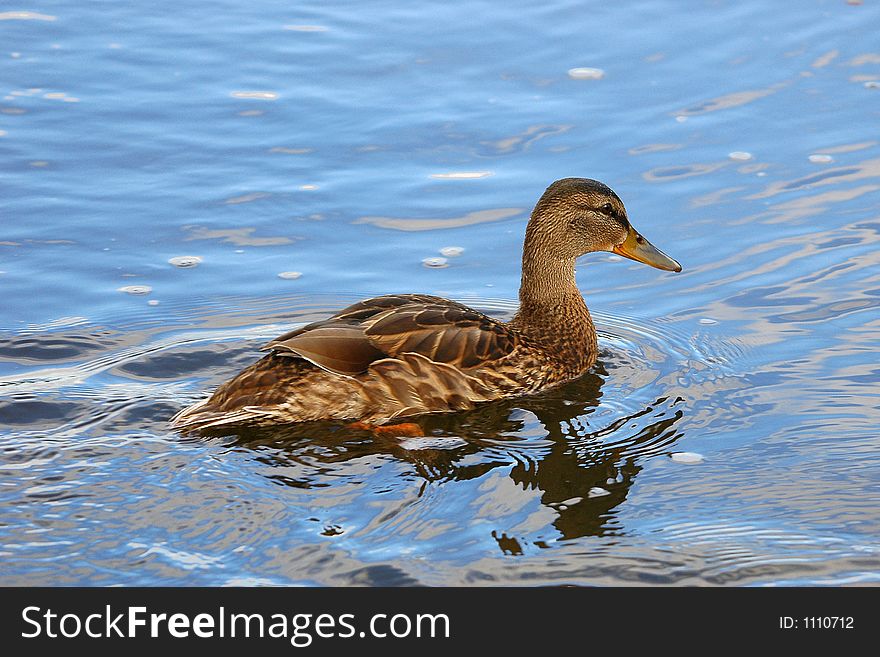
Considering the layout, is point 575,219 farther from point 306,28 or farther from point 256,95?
point 306,28

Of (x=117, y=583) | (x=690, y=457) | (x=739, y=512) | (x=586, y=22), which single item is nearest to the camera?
(x=117, y=583)

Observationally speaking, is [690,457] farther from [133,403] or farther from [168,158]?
[168,158]

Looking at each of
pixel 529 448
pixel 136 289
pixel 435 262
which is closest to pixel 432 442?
pixel 529 448

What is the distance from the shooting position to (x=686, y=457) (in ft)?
25.2

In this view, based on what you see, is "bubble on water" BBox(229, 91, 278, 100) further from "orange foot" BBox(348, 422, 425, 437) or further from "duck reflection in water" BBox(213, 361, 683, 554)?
"orange foot" BBox(348, 422, 425, 437)

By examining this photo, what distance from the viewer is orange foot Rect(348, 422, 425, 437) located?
7992 mm

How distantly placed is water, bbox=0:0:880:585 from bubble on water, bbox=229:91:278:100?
1.3 inches

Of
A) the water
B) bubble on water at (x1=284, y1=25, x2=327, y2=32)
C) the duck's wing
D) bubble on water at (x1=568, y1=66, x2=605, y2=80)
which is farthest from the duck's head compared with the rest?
bubble on water at (x1=284, y1=25, x2=327, y2=32)

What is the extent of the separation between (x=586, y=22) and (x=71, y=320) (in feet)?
23.7

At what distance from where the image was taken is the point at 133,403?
8.08m

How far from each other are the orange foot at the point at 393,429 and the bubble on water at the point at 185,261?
9.19 feet

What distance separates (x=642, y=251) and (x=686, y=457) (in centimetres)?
229

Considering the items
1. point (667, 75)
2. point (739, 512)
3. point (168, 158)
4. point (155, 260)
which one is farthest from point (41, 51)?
point (739, 512)
